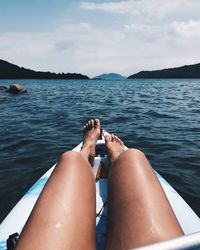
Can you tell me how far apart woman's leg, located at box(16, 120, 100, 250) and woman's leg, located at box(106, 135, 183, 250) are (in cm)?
16

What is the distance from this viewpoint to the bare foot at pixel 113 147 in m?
3.60

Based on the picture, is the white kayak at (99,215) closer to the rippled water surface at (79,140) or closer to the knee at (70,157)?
the knee at (70,157)

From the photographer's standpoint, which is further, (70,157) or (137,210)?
(70,157)

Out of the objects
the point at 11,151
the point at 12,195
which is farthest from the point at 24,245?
the point at 11,151

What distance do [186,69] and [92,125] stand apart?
513 feet

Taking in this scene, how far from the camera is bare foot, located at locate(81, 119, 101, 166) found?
3814 millimetres

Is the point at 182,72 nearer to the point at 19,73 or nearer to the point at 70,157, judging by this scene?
the point at 19,73

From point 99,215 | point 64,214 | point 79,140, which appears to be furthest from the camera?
point 79,140

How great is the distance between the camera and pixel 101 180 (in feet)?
11.7

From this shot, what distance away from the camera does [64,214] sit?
172cm

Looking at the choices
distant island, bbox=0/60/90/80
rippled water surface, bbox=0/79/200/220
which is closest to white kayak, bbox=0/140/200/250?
rippled water surface, bbox=0/79/200/220

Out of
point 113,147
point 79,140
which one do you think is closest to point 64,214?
point 113,147

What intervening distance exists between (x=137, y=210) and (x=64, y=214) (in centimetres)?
45

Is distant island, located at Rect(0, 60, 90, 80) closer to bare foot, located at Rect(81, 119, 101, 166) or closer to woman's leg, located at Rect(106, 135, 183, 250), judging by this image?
bare foot, located at Rect(81, 119, 101, 166)
